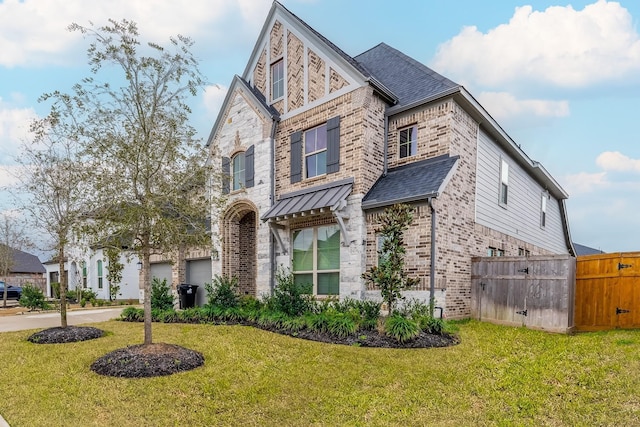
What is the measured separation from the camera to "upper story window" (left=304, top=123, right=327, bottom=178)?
11.3 metres

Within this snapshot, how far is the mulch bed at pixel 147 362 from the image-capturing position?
546cm

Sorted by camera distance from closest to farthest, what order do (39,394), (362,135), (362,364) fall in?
(39,394) < (362,364) < (362,135)

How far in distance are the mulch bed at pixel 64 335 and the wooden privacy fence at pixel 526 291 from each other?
9765 millimetres

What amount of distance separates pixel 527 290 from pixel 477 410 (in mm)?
5564

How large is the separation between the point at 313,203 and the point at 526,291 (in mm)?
5946

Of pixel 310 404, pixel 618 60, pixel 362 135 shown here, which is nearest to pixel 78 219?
pixel 310 404

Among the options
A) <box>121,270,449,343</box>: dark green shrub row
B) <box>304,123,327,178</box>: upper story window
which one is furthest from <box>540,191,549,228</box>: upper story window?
<box>304,123,327,178</box>: upper story window

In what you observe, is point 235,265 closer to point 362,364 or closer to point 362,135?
point 362,135

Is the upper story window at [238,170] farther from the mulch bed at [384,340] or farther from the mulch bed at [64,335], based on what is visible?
the mulch bed at [384,340]

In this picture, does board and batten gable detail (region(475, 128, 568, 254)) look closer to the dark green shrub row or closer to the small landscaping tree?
the small landscaping tree

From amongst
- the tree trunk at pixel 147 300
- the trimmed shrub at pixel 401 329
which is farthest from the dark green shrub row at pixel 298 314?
the tree trunk at pixel 147 300

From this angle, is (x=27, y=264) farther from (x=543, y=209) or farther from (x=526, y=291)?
(x=543, y=209)

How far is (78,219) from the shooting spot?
6562 millimetres

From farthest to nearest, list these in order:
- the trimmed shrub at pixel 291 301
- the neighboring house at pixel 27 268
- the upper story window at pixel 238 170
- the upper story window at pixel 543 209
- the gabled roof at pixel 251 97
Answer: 1. the neighboring house at pixel 27 268
2. the upper story window at pixel 543 209
3. the upper story window at pixel 238 170
4. the gabled roof at pixel 251 97
5. the trimmed shrub at pixel 291 301
